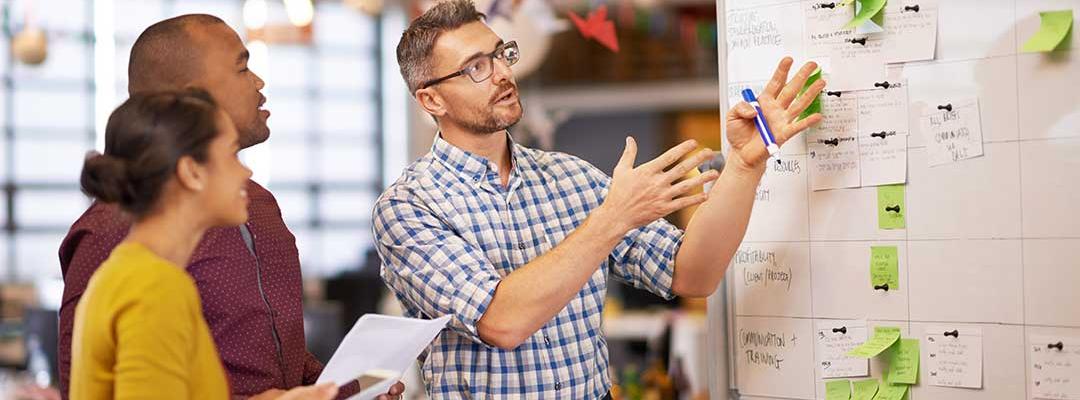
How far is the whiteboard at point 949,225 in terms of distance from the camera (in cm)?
204

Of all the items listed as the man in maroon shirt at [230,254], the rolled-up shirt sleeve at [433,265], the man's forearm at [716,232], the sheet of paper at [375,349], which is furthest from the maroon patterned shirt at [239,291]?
the man's forearm at [716,232]

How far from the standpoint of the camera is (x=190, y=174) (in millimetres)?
1575

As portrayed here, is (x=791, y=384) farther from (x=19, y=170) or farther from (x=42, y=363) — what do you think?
(x=19, y=170)

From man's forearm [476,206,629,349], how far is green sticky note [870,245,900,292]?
0.52 metres

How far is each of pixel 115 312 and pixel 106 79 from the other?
28.0 ft

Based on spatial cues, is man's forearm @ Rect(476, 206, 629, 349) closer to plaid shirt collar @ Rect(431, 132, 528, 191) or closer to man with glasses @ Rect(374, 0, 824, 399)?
man with glasses @ Rect(374, 0, 824, 399)

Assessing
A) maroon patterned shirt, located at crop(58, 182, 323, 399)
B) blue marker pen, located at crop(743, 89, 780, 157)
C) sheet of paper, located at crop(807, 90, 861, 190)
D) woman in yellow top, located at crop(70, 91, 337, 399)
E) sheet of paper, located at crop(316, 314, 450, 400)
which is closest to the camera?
woman in yellow top, located at crop(70, 91, 337, 399)

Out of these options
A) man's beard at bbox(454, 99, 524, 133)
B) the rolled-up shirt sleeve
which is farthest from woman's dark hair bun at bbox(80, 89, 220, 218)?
man's beard at bbox(454, 99, 524, 133)

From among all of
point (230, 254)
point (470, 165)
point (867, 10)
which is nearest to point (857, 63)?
point (867, 10)

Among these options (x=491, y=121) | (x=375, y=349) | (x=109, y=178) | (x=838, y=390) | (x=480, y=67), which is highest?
(x=480, y=67)

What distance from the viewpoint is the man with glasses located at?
207 centimetres

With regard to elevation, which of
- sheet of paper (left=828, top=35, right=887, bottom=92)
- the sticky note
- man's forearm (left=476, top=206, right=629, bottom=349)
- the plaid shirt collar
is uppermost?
sheet of paper (left=828, top=35, right=887, bottom=92)

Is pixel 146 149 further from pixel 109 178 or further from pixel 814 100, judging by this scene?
pixel 814 100

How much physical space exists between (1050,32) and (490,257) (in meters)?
1.03
